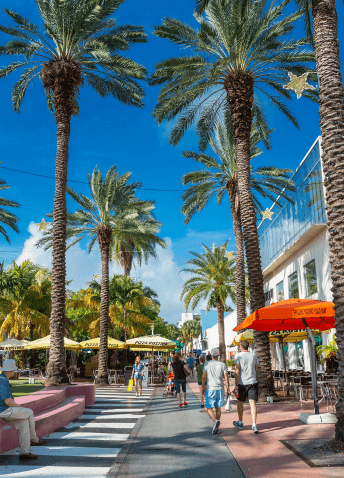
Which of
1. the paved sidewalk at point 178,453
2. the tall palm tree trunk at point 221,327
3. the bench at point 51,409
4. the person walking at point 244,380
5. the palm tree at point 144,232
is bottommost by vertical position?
the paved sidewalk at point 178,453

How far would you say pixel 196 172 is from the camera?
24.0 metres

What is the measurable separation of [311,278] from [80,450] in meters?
18.7

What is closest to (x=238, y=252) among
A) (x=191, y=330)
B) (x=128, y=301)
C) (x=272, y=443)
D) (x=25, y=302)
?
(x=128, y=301)

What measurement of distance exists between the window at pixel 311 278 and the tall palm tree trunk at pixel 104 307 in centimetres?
1112

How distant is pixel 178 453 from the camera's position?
23.2ft

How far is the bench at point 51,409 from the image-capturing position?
724 centimetres

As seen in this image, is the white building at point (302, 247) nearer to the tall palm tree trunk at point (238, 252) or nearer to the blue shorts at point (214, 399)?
the tall palm tree trunk at point (238, 252)

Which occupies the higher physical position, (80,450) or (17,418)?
(17,418)

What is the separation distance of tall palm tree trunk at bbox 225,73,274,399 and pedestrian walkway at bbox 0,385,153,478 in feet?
15.6

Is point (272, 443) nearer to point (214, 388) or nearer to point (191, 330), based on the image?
point (214, 388)

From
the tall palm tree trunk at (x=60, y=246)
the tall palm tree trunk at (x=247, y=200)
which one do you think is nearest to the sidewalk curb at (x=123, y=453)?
the tall palm tree trunk at (x=60, y=246)

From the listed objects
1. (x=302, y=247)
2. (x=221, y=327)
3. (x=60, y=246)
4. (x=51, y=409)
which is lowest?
(x=51, y=409)

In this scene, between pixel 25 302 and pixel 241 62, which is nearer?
pixel 241 62

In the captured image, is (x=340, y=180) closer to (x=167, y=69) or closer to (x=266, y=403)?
(x=266, y=403)
